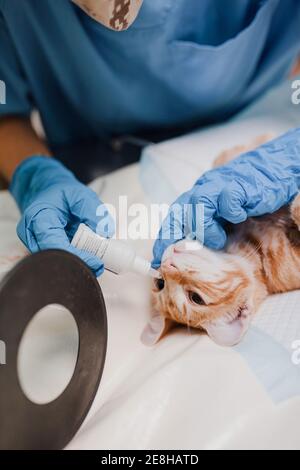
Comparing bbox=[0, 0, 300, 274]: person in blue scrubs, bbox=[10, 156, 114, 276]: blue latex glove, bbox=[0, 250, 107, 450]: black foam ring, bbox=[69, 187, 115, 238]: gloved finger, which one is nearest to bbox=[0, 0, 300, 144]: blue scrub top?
bbox=[0, 0, 300, 274]: person in blue scrubs

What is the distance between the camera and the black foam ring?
0.62 metres

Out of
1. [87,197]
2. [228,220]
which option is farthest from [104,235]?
[228,220]

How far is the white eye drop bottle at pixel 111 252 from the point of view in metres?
0.82

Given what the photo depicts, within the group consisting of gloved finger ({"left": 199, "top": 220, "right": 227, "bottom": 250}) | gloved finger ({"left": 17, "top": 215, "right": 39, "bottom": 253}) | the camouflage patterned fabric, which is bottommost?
gloved finger ({"left": 17, "top": 215, "right": 39, "bottom": 253})

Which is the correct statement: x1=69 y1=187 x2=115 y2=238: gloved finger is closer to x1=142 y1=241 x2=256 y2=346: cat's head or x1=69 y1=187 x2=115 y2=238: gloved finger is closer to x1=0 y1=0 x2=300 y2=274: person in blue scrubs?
x1=0 y1=0 x2=300 y2=274: person in blue scrubs

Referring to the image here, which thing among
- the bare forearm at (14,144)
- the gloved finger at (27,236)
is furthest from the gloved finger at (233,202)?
the bare forearm at (14,144)

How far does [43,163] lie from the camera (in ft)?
3.41

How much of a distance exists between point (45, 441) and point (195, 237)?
38 centimetres

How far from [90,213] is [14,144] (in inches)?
17.1

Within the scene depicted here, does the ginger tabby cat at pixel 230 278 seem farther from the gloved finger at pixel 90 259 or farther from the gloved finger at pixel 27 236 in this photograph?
the gloved finger at pixel 27 236

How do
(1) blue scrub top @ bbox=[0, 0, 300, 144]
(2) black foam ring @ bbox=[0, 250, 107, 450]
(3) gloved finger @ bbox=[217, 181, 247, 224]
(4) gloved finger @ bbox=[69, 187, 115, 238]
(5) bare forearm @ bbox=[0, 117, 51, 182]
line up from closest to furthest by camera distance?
(2) black foam ring @ bbox=[0, 250, 107, 450] < (3) gloved finger @ bbox=[217, 181, 247, 224] < (4) gloved finger @ bbox=[69, 187, 115, 238] < (1) blue scrub top @ bbox=[0, 0, 300, 144] < (5) bare forearm @ bbox=[0, 117, 51, 182]

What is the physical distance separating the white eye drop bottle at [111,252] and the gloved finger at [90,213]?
0.16ft

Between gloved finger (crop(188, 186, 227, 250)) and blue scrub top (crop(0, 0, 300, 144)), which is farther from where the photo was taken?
blue scrub top (crop(0, 0, 300, 144))

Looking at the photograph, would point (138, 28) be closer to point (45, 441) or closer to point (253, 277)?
point (253, 277)
